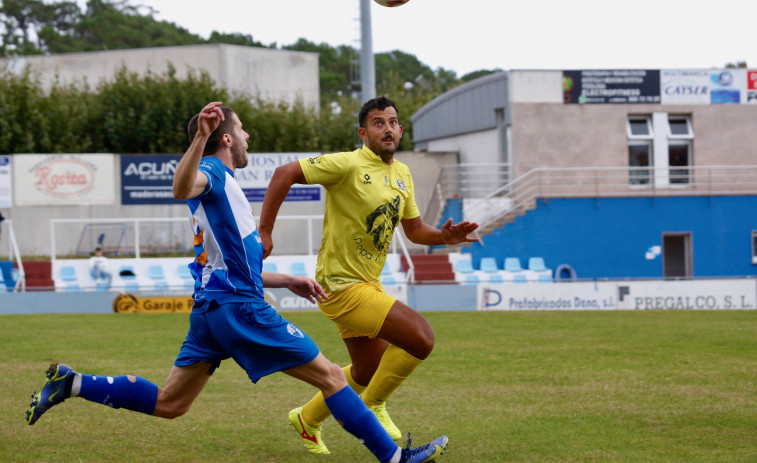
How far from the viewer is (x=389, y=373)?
20.2ft

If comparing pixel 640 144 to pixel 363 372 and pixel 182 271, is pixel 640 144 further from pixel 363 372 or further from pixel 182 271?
pixel 363 372

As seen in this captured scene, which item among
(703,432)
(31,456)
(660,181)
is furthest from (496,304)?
(31,456)

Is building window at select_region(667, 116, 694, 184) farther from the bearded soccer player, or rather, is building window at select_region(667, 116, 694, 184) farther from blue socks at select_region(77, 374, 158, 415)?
blue socks at select_region(77, 374, 158, 415)

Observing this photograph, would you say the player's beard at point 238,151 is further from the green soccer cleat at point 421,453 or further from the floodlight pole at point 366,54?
the floodlight pole at point 366,54

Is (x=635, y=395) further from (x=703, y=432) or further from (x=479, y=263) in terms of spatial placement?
(x=479, y=263)

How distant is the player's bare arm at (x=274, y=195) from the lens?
5.66 metres

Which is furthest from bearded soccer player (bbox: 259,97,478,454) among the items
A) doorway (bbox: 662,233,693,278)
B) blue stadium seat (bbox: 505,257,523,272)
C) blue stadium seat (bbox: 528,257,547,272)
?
doorway (bbox: 662,233,693,278)

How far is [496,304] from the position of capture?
20391 mm

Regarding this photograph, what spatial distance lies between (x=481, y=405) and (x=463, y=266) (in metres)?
18.0

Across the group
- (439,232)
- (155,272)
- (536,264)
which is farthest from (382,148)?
(536,264)

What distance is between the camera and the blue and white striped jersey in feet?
16.4

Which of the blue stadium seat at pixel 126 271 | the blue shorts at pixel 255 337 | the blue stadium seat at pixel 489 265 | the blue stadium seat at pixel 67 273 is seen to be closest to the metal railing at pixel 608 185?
the blue stadium seat at pixel 489 265

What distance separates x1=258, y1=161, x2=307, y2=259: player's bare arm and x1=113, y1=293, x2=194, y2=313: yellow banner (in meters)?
14.6

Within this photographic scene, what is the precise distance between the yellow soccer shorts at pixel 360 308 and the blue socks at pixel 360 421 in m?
0.84
